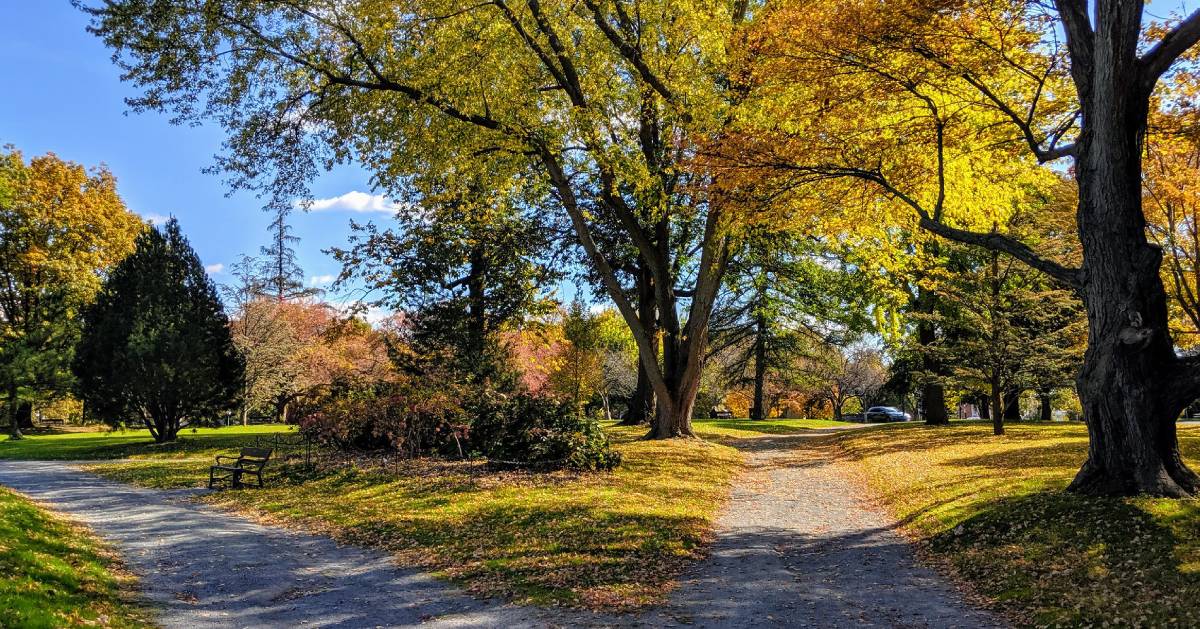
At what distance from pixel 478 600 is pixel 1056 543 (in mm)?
6404

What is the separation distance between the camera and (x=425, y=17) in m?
15.2

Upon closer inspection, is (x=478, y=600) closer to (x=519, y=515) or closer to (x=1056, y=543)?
(x=519, y=515)

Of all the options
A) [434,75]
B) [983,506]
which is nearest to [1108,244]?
Answer: [983,506]

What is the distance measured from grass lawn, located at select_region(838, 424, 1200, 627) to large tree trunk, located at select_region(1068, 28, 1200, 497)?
0.63 meters

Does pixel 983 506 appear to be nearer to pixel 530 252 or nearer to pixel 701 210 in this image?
pixel 701 210

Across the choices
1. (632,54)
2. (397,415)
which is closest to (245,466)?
(397,415)

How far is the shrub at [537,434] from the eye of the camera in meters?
15.0

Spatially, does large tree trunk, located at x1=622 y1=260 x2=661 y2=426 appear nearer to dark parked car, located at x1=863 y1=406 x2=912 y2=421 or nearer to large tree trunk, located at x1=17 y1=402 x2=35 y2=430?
dark parked car, located at x1=863 y1=406 x2=912 y2=421

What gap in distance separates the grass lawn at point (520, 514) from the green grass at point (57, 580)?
281 centimetres

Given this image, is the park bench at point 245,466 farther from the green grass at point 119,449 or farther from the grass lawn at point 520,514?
the green grass at point 119,449

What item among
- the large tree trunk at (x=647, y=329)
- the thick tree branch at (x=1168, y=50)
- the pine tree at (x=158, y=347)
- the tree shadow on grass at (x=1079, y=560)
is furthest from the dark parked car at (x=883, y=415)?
the thick tree branch at (x=1168, y=50)

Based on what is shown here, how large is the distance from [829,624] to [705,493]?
6.85 metres

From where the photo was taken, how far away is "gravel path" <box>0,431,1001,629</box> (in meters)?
6.35

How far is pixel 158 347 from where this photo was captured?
75.9 feet
